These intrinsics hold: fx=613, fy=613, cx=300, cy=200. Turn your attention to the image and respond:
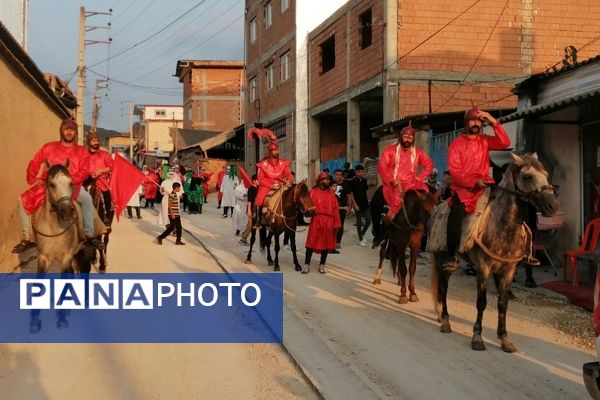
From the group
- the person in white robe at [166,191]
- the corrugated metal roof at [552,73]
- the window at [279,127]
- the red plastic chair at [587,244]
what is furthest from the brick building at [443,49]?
the red plastic chair at [587,244]

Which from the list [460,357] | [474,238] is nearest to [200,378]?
[460,357]

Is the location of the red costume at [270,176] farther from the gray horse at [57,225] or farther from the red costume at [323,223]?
the gray horse at [57,225]

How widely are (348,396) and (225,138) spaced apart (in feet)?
118

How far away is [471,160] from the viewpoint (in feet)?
→ 24.3

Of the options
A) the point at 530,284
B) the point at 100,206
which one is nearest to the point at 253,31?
the point at 100,206

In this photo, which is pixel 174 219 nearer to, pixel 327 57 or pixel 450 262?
pixel 450 262

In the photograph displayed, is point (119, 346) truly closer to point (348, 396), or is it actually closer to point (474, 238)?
point (348, 396)

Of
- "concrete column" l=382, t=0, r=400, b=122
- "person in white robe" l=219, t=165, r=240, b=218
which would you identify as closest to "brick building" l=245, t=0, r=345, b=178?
"person in white robe" l=219, t=165, r=240, b=218

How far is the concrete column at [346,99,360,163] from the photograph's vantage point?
23.5 metres

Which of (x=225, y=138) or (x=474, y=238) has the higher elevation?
(x=225, y=138)

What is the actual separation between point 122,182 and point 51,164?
160 inches

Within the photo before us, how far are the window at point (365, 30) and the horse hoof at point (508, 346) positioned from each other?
57.2 feet

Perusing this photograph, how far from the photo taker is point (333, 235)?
11.9 meters

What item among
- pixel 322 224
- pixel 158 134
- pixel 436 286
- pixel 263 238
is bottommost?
pixel 436 286
